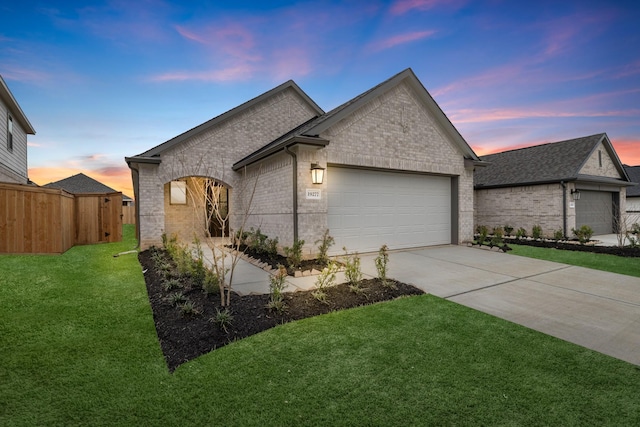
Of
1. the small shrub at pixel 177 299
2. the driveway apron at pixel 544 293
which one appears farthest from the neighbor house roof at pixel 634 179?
the small shrub at pixel 177 299

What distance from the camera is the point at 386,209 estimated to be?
31.3ft

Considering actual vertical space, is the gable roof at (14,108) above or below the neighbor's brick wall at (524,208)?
above

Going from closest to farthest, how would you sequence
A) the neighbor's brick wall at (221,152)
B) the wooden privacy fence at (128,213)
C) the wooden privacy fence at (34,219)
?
the wooden privacy fence at (34,219) < the neighbor's brick wall at (221,152) < the wooden privacy fence at (128,213)

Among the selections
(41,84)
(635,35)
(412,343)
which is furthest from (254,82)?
(635,35)

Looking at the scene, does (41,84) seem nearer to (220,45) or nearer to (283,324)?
(220,45)

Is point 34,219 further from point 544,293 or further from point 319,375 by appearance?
point 544,293

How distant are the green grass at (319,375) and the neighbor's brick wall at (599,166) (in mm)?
16507

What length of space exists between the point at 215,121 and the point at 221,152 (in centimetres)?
118

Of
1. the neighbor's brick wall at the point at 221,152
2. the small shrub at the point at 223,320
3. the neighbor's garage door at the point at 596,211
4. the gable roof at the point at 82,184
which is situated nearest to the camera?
the small shrub at the point at 223,320

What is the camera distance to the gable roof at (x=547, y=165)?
14.4 m

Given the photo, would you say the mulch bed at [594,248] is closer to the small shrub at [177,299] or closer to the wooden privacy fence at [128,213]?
the small shrub at [177,299]

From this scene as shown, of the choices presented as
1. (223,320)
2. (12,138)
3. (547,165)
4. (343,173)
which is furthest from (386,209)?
(12,138)

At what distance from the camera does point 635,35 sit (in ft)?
30.7

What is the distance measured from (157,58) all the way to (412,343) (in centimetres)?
1175
